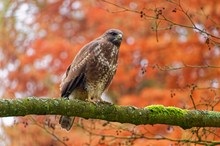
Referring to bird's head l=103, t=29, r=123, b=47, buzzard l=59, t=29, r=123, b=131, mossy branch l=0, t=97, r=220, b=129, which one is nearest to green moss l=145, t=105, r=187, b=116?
mossy branch l=0, t=97, r=220, b=129

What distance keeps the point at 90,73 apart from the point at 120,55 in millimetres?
4710

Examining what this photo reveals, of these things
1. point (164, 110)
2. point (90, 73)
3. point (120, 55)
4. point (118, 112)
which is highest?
point (120, 55)

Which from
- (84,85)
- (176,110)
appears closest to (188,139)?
(176,110)

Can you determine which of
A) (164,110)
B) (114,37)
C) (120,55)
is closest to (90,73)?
(114,37)

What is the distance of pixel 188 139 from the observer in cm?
640

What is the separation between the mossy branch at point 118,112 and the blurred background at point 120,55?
6.59ft

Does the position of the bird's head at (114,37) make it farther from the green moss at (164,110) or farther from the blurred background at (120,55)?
Answer: the green moss at (164,110)

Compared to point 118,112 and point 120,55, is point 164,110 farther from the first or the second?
point 120,55

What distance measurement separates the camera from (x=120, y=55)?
12.1m

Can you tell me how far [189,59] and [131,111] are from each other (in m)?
5.72

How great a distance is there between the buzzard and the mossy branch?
183 cm

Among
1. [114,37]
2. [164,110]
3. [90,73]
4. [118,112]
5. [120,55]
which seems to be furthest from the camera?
[120,55]

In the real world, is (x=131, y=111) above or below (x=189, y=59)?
below

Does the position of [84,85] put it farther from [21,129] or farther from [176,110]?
[21,129]
